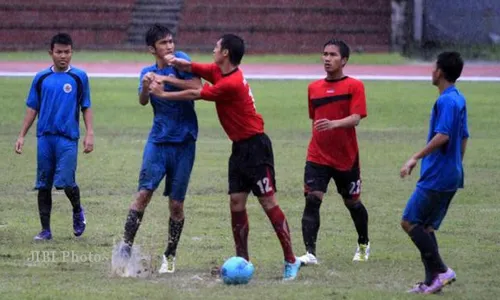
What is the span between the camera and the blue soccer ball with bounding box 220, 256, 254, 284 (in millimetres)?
8578

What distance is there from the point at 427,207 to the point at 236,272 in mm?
1508

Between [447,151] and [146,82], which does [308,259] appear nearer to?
[447,151]

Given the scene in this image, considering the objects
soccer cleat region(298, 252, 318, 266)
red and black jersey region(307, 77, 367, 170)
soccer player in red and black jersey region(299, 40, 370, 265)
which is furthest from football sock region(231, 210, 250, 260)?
red and black jersey region(307, 77, 367, 170)

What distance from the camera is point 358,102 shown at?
9.62 metres

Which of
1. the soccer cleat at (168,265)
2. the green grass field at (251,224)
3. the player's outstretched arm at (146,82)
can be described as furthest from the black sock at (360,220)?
the player's outstretched arm at (146,82)

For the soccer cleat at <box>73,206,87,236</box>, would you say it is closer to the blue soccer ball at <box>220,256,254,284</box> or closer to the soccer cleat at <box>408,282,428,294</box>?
the blue soccer ball at <box>220,256,254,284</box>

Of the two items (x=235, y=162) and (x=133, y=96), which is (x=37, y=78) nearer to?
(x=235, y=162)

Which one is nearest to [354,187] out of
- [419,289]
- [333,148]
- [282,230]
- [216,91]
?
[333,148]

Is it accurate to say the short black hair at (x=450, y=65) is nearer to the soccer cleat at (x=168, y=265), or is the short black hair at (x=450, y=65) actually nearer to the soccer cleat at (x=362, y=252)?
the soccer cleat at (x=362, y=252)

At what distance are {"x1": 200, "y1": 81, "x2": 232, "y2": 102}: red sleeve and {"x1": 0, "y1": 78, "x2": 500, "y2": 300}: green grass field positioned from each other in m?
1.42

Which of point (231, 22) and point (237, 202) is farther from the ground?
point (231, 22)

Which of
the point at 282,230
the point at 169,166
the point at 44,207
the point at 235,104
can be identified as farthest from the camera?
the point at 44,207

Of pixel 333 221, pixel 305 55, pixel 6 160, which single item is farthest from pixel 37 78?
pixel 305 55

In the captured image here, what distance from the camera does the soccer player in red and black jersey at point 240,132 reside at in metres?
8.78
